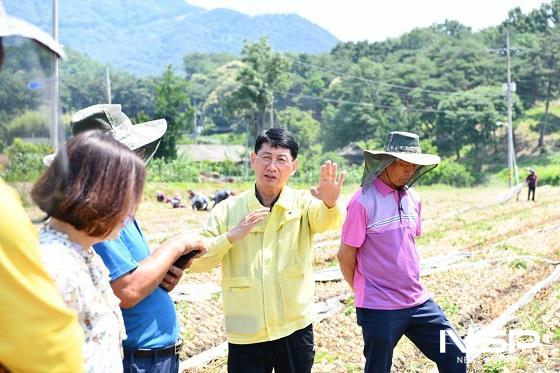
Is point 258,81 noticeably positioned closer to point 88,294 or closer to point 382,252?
point 382,252

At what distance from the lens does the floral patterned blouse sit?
73.5 inches

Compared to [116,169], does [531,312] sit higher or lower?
lower

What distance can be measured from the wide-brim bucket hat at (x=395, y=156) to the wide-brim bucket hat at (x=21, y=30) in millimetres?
2592

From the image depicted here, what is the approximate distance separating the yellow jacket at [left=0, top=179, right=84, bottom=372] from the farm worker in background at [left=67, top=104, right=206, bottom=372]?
987mm

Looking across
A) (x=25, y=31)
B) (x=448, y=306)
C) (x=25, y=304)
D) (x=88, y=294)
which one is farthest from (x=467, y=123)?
(x=25, y=304)

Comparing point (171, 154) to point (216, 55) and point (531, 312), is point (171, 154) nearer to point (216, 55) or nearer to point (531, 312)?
point (531, 312)

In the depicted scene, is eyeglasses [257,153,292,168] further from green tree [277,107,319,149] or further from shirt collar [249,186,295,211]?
green tree [277,107,319,149]

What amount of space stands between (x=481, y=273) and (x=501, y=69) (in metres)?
50.2

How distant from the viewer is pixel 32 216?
5.38 ft

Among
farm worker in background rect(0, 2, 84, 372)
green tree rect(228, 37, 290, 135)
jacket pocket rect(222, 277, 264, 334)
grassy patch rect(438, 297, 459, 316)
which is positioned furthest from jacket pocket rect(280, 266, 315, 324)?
green tree rect(228, 37, 290, 135)

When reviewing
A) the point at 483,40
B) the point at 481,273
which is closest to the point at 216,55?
the point at 483,40

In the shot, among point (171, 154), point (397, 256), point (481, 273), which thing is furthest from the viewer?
point (171, 154)

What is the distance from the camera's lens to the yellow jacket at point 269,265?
11.3ft

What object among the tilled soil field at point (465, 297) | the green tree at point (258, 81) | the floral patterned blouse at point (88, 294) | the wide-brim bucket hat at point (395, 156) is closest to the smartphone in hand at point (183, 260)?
the floral patterned blouse at point (88, 294)
